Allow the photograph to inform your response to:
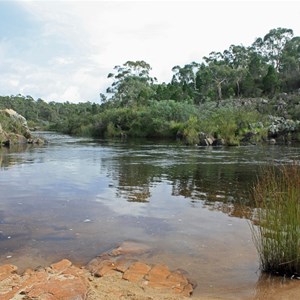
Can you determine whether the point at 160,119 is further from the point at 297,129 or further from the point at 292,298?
the point at 292,298

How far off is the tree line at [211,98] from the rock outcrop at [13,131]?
1872 cm

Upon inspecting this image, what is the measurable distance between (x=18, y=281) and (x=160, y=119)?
53.1 m

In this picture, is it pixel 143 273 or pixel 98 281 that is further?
pixel 143 273

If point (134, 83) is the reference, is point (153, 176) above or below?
below

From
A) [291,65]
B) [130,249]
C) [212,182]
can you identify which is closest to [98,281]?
[130,249]

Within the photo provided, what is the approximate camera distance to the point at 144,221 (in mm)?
9734

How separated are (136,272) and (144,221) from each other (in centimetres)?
349

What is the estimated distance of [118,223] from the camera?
955 cm

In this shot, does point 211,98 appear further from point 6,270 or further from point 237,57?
point 6,270

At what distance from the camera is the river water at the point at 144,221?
677 cm

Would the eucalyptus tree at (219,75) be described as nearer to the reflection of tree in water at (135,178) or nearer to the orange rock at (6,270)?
the reflection of tree in water at (135,178)

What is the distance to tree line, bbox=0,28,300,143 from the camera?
2000 inches

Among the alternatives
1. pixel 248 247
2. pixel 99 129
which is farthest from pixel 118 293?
pixel 99 129

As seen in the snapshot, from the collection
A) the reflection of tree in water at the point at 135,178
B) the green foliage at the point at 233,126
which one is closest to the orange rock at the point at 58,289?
the reflection of tree in water at the point at 135,178
